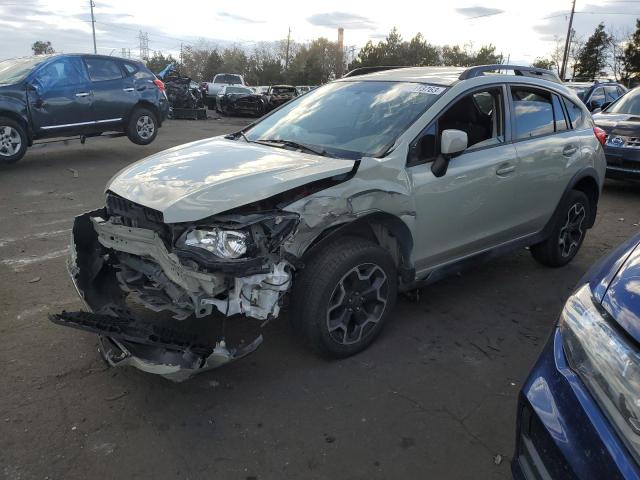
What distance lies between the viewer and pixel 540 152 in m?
4.26

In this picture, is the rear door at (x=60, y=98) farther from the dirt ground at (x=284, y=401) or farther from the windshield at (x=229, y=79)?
the windshield at (x=229, y=79)

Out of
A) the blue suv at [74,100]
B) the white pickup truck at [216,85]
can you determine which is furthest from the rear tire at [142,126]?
the white pickup truck at [216,85]

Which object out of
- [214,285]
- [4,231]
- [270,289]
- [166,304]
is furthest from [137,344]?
[4,231]

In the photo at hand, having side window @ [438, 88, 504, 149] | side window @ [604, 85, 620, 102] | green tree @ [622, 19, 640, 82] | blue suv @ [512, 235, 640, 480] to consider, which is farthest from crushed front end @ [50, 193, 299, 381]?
green tree @ [622, 19, 640, 82]

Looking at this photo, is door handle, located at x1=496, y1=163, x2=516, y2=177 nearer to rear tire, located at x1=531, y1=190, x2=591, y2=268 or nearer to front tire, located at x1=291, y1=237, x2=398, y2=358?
rear tire, located at x1=531, y1=190, x2=591, y2=268

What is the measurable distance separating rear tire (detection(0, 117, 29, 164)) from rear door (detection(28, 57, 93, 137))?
290 millimetres

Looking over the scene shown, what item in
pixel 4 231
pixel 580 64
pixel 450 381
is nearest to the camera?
pixel 450 381

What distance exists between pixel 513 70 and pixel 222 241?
307 centimetres

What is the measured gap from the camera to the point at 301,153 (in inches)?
136

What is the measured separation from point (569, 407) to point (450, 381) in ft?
5.29

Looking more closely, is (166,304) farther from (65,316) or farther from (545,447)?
(545,447)

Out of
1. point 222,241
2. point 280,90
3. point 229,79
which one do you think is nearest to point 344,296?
point 222,241

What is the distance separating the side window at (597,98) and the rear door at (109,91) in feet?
40.6

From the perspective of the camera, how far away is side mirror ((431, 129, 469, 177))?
334cm
